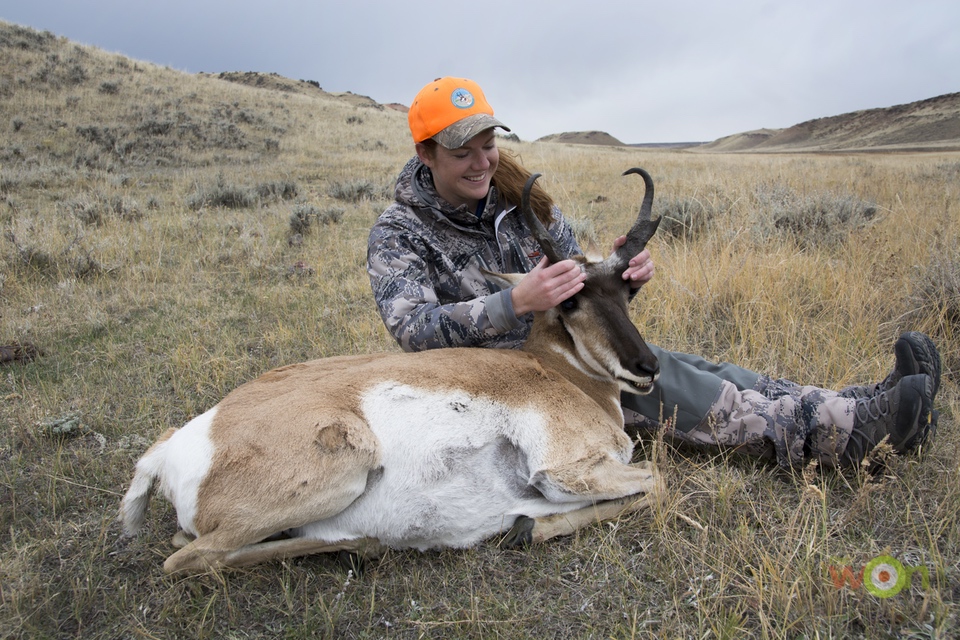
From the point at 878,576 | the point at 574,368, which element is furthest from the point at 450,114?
the point at 878,576

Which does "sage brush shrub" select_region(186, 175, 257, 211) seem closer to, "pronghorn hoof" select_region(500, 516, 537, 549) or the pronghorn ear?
the pronghorn ear

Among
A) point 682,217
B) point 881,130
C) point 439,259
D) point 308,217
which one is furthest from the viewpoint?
point 881,130

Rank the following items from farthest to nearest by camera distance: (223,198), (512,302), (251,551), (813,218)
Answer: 1. (223,198)
2. (813,218)
3. (512,302)
4. (251,551)

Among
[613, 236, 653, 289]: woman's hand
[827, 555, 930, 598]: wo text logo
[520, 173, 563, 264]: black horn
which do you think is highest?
[520, 173, 563, 264]: black horn

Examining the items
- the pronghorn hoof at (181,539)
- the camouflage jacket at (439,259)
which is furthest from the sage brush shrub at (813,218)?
the pronghorn hoof at (181,539)

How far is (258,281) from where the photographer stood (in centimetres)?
707

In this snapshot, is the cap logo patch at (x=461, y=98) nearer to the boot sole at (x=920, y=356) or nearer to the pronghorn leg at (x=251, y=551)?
the pronghorn leg at (x=251, y=551)

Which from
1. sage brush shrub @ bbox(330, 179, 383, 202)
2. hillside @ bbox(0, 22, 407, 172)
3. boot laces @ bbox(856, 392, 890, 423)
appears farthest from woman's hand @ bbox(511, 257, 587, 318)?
hillside @ bbox(0, 22, 407, 172)

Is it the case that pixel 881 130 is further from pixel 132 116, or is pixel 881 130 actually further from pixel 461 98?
pixel 461 98

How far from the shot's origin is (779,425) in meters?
3.15

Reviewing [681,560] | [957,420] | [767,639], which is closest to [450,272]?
[681,560]

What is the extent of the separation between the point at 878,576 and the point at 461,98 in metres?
2.98

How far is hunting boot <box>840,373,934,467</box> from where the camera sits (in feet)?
8.89

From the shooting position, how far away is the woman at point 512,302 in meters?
A: 2.94
